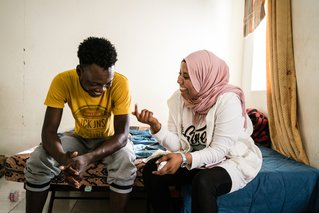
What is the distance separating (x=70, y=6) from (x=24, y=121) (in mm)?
1579

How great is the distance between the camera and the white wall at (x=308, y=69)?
1.37m

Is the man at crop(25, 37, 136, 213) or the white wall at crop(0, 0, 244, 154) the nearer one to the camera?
the man at crop(25, 37, 136, 213)

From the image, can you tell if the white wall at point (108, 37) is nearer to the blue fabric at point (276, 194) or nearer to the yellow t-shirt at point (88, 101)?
the yellow t-shirt at point (88, 101)

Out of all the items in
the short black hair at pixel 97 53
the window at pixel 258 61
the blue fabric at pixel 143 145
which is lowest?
the blue fabric at pixel 143 145

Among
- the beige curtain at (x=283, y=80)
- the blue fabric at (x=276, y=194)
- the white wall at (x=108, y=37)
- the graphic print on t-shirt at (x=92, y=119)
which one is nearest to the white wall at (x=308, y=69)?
the beige curtain at (x=283, y=80)

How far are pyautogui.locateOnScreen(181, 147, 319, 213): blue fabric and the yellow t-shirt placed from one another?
0.59 m

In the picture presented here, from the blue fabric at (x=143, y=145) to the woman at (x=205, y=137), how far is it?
429 millimetres

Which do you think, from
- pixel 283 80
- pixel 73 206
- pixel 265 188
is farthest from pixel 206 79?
pixel 73 206

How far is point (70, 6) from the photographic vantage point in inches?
115

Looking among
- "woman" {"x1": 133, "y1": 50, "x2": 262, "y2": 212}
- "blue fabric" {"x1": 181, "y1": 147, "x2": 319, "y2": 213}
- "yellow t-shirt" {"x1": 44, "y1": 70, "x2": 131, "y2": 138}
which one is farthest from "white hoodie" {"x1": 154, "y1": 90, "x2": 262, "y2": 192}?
"yellow t-shirt" {"x1": 44, "y1": 70, "x2": 131, "y2": 138}

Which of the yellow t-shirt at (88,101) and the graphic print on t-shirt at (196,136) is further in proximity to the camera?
the yellow t-shirt at (88,101)

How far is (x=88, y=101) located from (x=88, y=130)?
6.9 inches

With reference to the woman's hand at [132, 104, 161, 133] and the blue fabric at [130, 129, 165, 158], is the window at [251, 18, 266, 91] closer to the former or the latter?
the blue fabric at [130, 129, 165, 158]

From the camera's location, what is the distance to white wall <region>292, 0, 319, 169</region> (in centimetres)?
137
